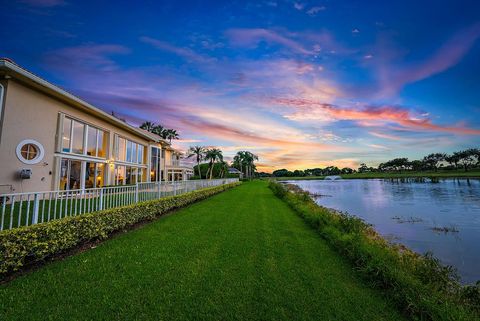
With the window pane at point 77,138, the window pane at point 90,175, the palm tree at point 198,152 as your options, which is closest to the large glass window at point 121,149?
the window pane at point 90,175

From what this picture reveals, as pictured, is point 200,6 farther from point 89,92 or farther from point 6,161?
point 89,92

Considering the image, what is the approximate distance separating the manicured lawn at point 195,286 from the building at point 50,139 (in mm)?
7472

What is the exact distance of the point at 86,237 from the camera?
18.2 ft

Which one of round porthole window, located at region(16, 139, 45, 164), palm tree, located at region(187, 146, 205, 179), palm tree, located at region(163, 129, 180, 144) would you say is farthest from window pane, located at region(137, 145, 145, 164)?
palm tree, located at region(187, 146, 205, 179)

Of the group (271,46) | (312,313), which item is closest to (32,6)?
(271,46)

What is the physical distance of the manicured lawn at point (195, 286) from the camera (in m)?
3.02

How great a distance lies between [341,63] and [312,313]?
1540 cm

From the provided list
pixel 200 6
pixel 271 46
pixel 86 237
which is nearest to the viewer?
pixel 86 237

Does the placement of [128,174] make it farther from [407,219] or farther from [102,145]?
[407,219]

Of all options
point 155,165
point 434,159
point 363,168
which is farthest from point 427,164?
point 155,165

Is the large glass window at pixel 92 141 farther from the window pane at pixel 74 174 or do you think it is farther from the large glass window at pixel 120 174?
the large glass window at pixel 120 174

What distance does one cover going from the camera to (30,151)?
1102 cm

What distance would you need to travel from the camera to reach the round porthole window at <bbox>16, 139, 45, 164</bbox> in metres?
10.5

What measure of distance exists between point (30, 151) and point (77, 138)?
10.5 ft
